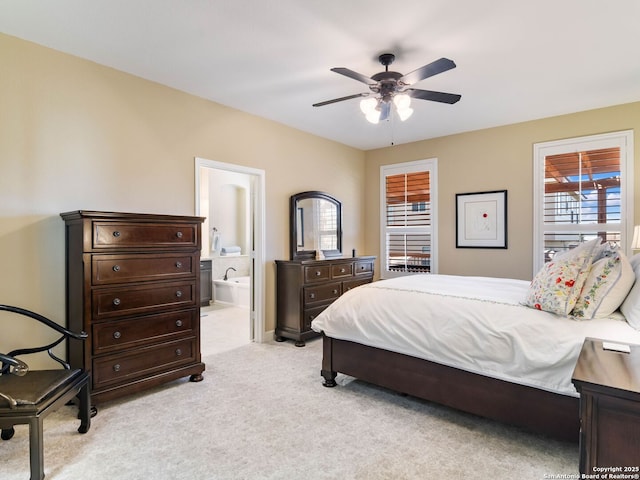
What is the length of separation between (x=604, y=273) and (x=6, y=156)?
3874mm

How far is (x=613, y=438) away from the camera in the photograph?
103 centimetres

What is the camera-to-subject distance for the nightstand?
1001mm

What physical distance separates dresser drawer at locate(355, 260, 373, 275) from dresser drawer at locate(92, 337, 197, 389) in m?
2.48

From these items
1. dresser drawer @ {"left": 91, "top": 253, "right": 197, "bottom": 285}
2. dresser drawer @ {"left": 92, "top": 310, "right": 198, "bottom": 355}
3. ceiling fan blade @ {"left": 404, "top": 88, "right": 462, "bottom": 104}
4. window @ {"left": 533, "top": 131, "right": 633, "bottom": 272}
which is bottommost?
dresser drawer @ {"left": 92, "top": 310, "right": 198, "bottom": 355}

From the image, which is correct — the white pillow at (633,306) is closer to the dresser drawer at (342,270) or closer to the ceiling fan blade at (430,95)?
the ceiling fan blade at (430,95)

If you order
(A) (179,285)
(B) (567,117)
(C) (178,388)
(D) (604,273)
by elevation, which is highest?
(B) (567,117)

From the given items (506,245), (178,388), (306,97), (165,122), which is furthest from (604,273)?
(165,122)

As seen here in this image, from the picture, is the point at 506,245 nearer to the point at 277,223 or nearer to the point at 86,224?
the point at 277,223

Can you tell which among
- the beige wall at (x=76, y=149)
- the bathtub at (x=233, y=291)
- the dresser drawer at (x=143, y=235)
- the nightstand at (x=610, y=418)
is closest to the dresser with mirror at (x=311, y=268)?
the beige wall at (x=76, y=149)

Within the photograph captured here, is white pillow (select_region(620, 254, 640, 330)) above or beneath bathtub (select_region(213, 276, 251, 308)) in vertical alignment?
above

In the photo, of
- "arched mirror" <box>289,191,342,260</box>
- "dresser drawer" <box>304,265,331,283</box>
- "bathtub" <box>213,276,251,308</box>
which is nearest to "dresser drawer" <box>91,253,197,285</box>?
"dresser drawer" <box>304,265,331,283</box>

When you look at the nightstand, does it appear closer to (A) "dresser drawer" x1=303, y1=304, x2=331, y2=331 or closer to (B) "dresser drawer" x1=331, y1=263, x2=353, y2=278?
Answer: (A) "dresser drawer" x1=303, y1=304, x2=331, y2=331

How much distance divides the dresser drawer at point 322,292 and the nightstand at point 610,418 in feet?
10.5

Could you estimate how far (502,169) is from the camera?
14.9 ft
